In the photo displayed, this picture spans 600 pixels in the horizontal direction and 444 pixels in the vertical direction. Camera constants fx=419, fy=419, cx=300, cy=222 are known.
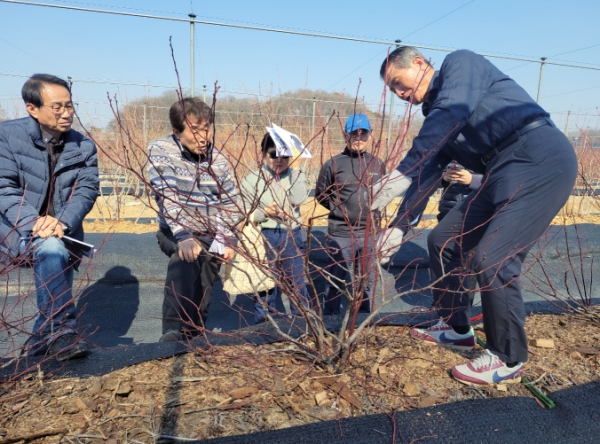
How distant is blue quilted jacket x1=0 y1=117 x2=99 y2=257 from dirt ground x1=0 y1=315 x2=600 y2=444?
35.2 inches

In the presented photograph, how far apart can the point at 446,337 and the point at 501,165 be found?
917mm

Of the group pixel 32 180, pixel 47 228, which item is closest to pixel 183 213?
pixel 47 228

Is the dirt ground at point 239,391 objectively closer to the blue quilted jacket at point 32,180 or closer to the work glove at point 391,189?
the work glove at point 391,189

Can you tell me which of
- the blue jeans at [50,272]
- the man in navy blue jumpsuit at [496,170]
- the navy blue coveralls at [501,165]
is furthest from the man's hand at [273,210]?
the blue jeans at [50,272]

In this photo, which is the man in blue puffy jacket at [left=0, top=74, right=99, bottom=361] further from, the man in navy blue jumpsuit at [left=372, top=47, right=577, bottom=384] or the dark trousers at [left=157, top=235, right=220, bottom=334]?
the man in navy blue jumpsuit at [left=372, top=47, right=577, bottom=384]

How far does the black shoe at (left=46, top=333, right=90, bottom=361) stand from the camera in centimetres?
192

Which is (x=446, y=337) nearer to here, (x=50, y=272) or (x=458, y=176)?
(x=458, y=176)

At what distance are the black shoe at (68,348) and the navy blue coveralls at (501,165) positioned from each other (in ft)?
5.27

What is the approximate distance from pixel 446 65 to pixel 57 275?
81.4 inches

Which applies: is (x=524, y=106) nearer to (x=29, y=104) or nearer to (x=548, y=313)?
(x=548, y=313)

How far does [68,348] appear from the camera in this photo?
193 centimetres

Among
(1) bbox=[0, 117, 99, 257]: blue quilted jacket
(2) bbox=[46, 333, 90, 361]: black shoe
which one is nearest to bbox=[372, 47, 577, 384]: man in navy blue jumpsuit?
(2) bbox=[46, 333, 90, 361]: black shoe

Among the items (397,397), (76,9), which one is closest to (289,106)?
(76,9)

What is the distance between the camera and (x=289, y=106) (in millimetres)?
8047
